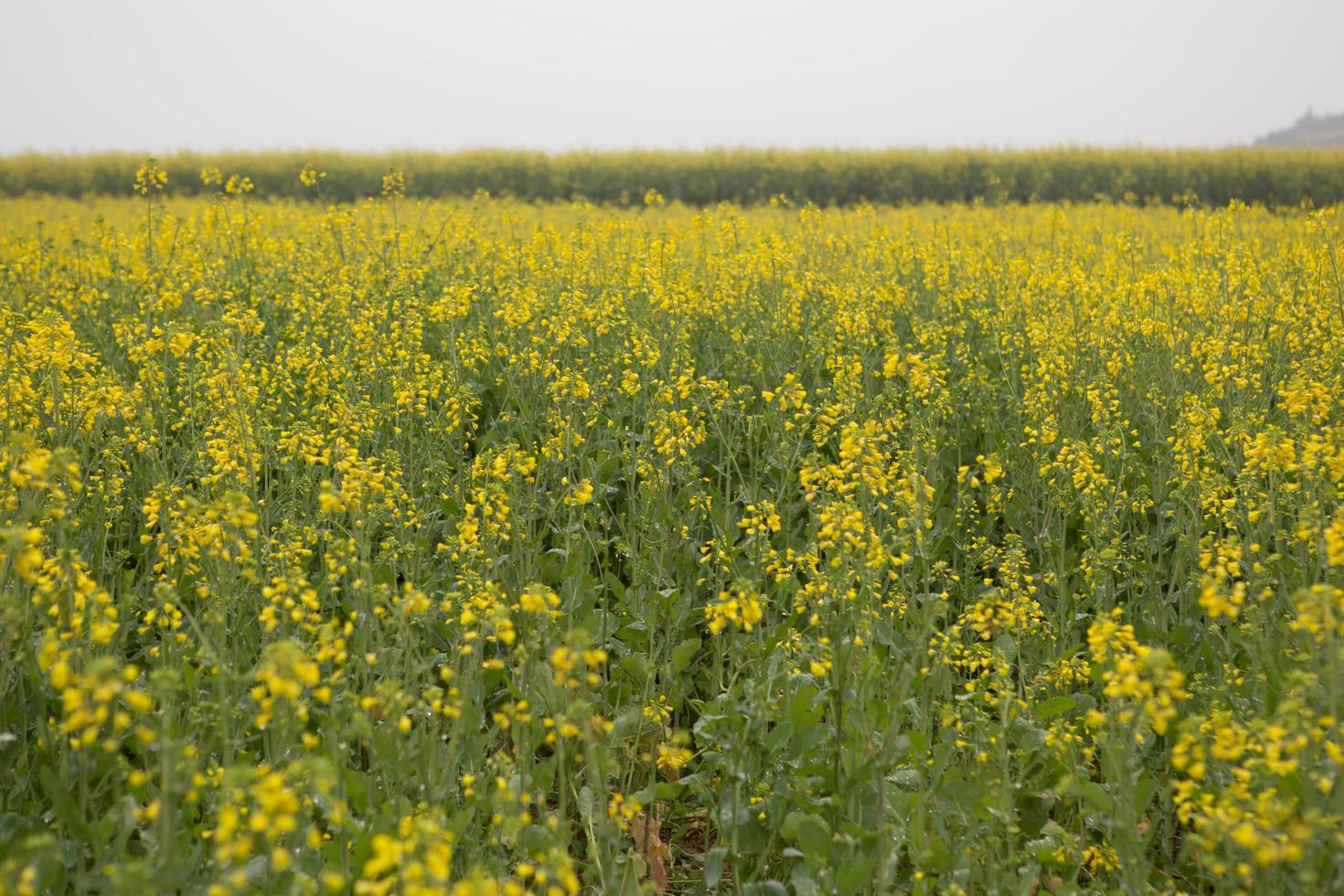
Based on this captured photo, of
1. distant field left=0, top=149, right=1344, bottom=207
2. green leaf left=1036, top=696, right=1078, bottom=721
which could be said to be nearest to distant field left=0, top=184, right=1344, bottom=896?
green leaf left=1036, top=696, right=1078, bottom=721

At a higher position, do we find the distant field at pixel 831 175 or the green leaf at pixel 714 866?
the distant field at pixel 831 175

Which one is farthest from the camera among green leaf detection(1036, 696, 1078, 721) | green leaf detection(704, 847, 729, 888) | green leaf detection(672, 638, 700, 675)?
green leaf detection(672, 638, 700, 675)

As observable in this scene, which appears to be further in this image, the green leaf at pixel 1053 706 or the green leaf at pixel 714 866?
the green leaf at pixel 1053 706

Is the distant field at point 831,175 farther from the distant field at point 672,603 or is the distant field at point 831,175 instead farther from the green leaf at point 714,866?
the green leaf at point 714,866

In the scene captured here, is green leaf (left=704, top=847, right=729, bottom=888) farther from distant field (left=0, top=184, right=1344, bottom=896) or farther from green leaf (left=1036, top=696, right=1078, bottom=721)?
green leaf (left=1036, top=696, right=1078, bottom=721)

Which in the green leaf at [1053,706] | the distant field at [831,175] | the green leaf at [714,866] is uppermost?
the distant field at [831,175]

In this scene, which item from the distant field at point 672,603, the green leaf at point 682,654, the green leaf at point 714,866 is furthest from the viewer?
the green leaf at point 682,654

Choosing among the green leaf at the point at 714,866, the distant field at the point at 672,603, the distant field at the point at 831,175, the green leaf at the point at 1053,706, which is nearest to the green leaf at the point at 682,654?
the distant field at the point at 672,603

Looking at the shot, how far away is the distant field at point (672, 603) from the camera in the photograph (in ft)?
7.17

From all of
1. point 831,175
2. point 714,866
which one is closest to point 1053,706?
point 714,866

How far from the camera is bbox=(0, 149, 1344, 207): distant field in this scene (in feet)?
80.0

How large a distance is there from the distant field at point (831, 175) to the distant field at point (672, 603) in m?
19.6

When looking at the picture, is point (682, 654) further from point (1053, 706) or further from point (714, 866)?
point (1053, 706)

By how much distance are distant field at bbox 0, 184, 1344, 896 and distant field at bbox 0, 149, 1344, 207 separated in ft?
64.2
